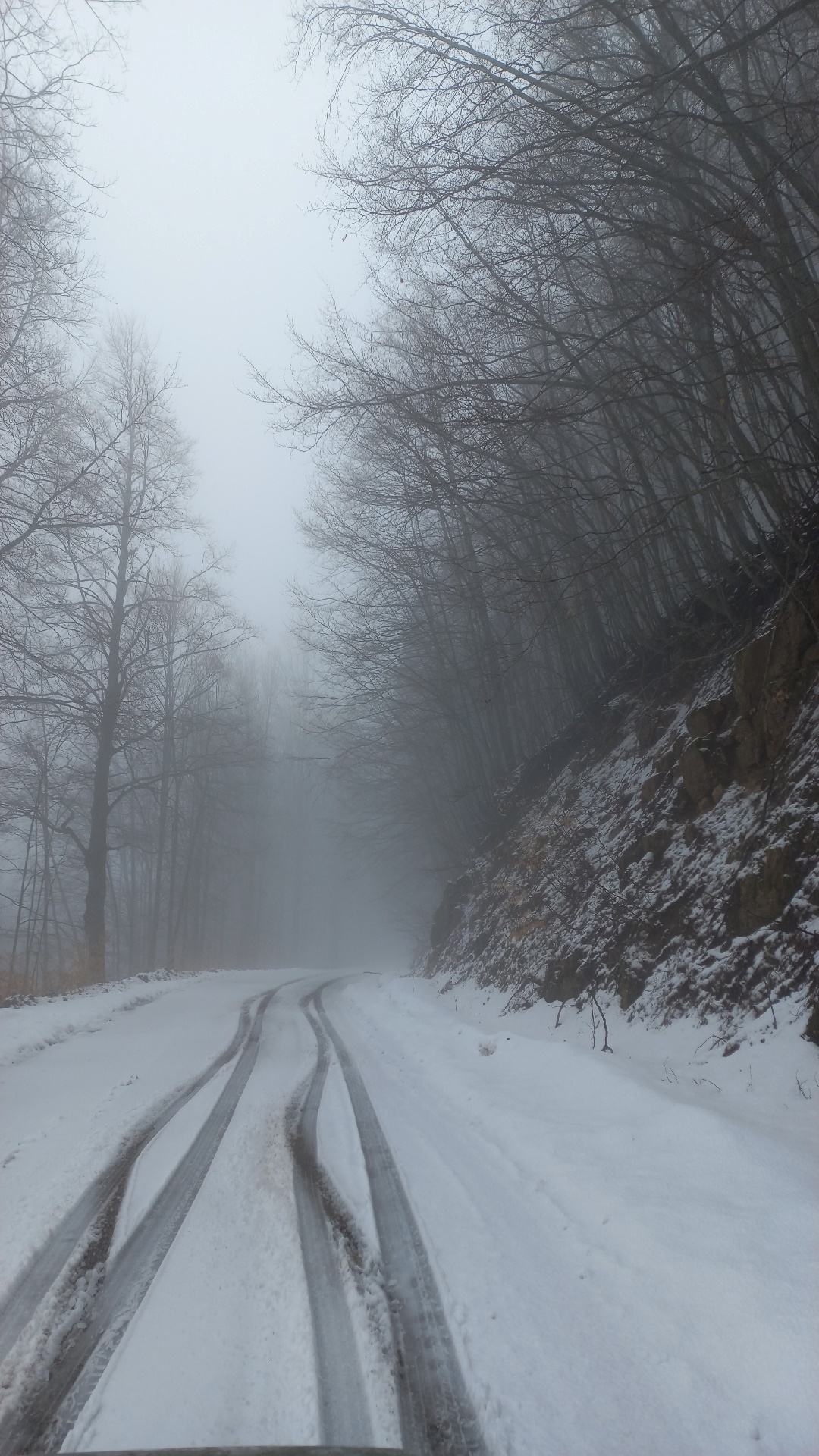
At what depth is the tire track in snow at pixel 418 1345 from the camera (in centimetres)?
250

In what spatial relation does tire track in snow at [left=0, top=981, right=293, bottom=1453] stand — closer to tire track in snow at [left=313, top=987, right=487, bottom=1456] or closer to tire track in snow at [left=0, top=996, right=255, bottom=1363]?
tire track in snow at [left=0, top=996, right=255, bottom=1363]

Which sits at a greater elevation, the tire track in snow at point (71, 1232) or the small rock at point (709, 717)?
the small rock at point (709, 717)

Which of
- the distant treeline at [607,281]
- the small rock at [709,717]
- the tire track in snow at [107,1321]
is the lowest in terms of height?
the tire track in snow at [107,1321]

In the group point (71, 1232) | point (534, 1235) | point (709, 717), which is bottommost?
point (534, 1235)

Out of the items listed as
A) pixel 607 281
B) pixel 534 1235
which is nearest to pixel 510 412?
pixel 607 281

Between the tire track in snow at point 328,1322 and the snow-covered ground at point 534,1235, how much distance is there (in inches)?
2.5

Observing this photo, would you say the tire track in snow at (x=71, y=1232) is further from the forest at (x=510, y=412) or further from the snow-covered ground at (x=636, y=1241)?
the forest at (x=510, y=412)

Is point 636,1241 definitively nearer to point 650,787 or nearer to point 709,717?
→ point 709,717

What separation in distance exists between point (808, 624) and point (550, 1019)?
15.5 feet

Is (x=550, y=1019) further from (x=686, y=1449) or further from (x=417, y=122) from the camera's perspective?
(x=417, y=122)

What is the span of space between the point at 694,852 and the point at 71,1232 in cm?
594

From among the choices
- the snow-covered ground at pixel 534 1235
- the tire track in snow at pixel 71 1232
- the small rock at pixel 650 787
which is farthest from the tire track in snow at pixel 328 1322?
the small rock at pixel 650 787

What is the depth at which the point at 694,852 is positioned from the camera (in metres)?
7.70

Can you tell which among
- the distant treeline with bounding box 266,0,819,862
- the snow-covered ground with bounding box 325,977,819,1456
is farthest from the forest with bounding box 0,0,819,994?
the snow-covered ground with bounding box 325,977,819,1456
